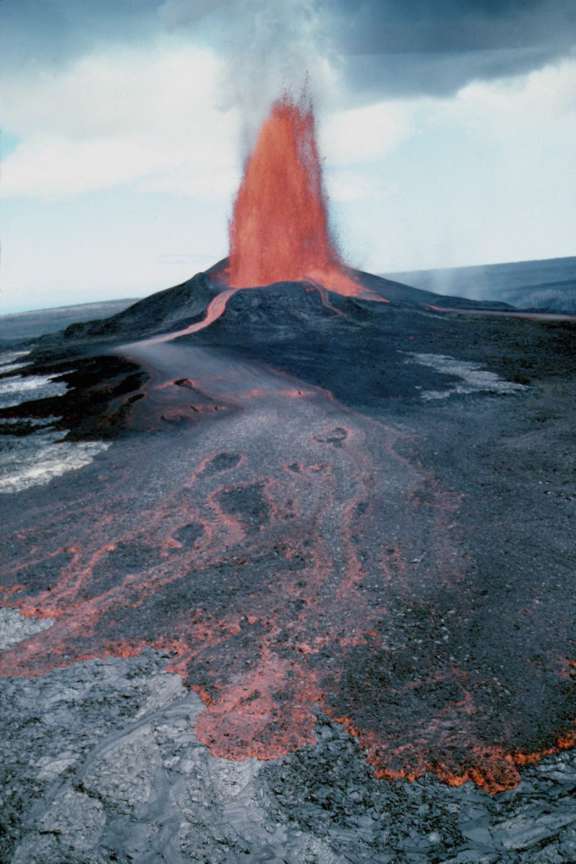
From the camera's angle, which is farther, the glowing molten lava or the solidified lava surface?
the glowing molten lava

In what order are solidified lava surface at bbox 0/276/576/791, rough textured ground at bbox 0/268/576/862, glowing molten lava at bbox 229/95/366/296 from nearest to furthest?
rough textured ground at bbox 0/268/576/862 → solidified lava surface at bbox 0/276/576/791 → glowing molten lava at bbox 229/95/366/296

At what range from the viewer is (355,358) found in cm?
1811

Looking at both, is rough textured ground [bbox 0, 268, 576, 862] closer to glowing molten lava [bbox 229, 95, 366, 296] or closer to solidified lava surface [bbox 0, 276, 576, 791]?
solidified lava surface [bbox 0, 276, 576, 791]

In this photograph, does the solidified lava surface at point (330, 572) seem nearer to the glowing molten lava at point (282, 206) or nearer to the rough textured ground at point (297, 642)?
the rough textured ground at point (297, 642)

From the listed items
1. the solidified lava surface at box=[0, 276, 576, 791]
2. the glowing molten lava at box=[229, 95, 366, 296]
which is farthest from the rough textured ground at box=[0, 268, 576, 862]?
the glowing molten lava at box=[229, 95, 366, 296]

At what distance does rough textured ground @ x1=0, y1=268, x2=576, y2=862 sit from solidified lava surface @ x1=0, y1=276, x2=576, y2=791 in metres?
0.03

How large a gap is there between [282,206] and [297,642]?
33.8 meters

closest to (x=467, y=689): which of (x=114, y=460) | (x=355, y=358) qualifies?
(x=114, y=460)

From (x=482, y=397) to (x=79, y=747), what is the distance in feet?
38.3

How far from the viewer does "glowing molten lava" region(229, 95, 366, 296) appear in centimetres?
3469

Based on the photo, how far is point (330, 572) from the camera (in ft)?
20.9

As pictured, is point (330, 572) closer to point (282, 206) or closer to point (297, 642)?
point (297, 642)

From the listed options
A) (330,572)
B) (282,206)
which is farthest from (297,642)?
(282,206)

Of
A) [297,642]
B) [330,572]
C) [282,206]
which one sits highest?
[282,206]
